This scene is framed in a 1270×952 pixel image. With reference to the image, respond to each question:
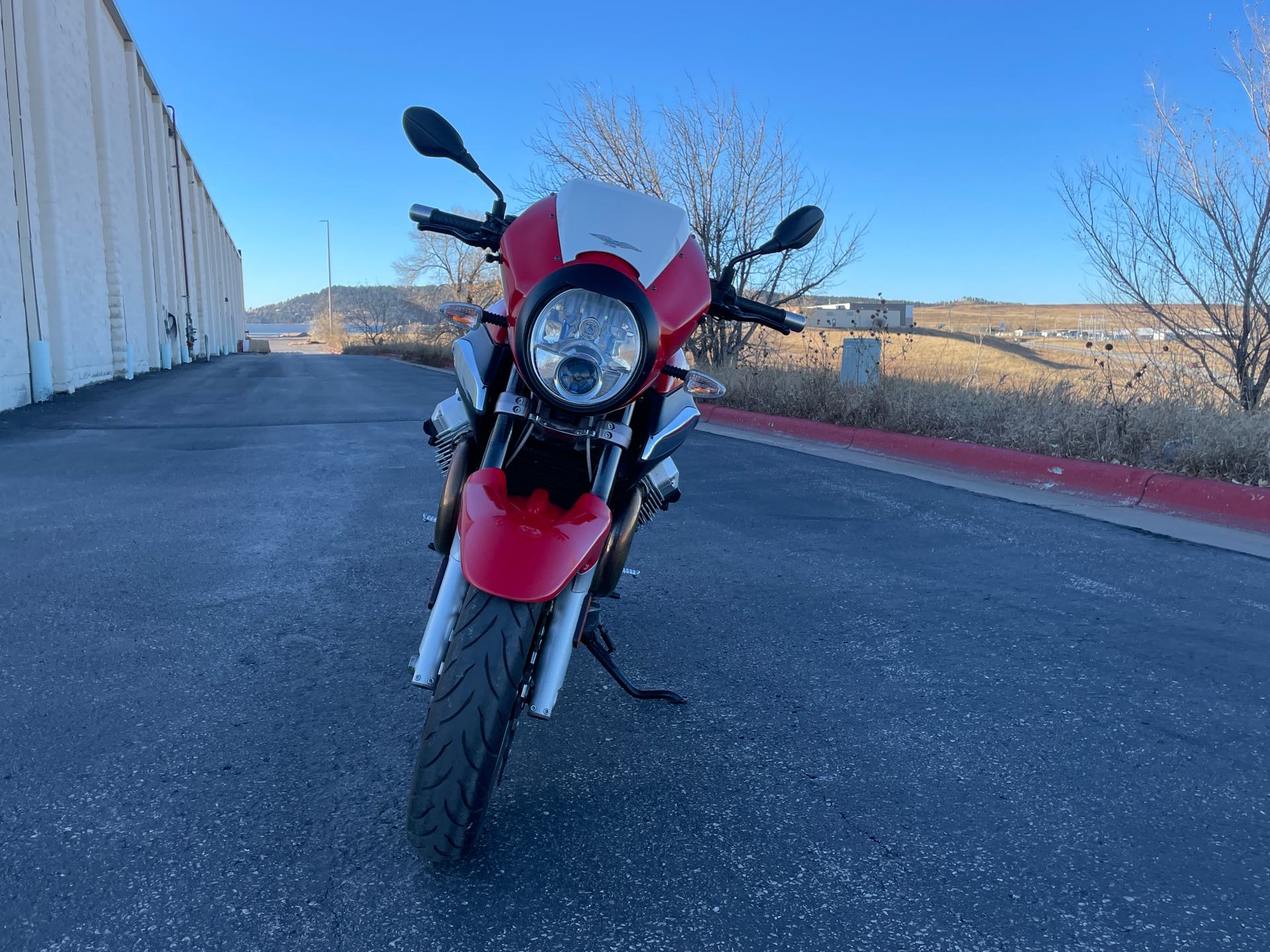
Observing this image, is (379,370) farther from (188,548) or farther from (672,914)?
(672,914)

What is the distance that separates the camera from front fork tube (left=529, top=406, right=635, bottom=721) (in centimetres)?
203

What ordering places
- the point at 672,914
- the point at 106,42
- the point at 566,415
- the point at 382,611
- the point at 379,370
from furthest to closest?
the point at 379,370, the point at 106,42, the point at 382,611, the point at 566,415, the point at 672,914

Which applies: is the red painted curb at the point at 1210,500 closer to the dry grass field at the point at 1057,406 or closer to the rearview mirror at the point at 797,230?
the dry grass field at the point at 1057,406

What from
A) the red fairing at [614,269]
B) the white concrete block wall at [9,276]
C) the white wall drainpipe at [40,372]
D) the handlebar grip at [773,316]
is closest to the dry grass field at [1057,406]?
the handlebar grip at [773,316]

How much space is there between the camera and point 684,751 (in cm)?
257

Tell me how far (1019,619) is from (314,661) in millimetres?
2952

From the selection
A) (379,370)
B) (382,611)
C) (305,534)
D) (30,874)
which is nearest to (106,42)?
(379,370)

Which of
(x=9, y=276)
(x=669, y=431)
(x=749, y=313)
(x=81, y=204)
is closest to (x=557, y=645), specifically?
(x=669, y=431)

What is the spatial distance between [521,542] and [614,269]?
2.34 ft

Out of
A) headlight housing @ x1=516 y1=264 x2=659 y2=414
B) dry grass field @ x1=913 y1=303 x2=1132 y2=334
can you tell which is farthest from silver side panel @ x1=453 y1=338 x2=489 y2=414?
dry grass field @ x1=913 y1=303 x2=1132 y2=334

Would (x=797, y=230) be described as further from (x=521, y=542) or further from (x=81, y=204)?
(x=81, y=204)

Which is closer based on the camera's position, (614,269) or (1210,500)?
(614,269)

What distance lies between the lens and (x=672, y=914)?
1.85 m

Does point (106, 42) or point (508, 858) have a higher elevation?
point (106, 42)
